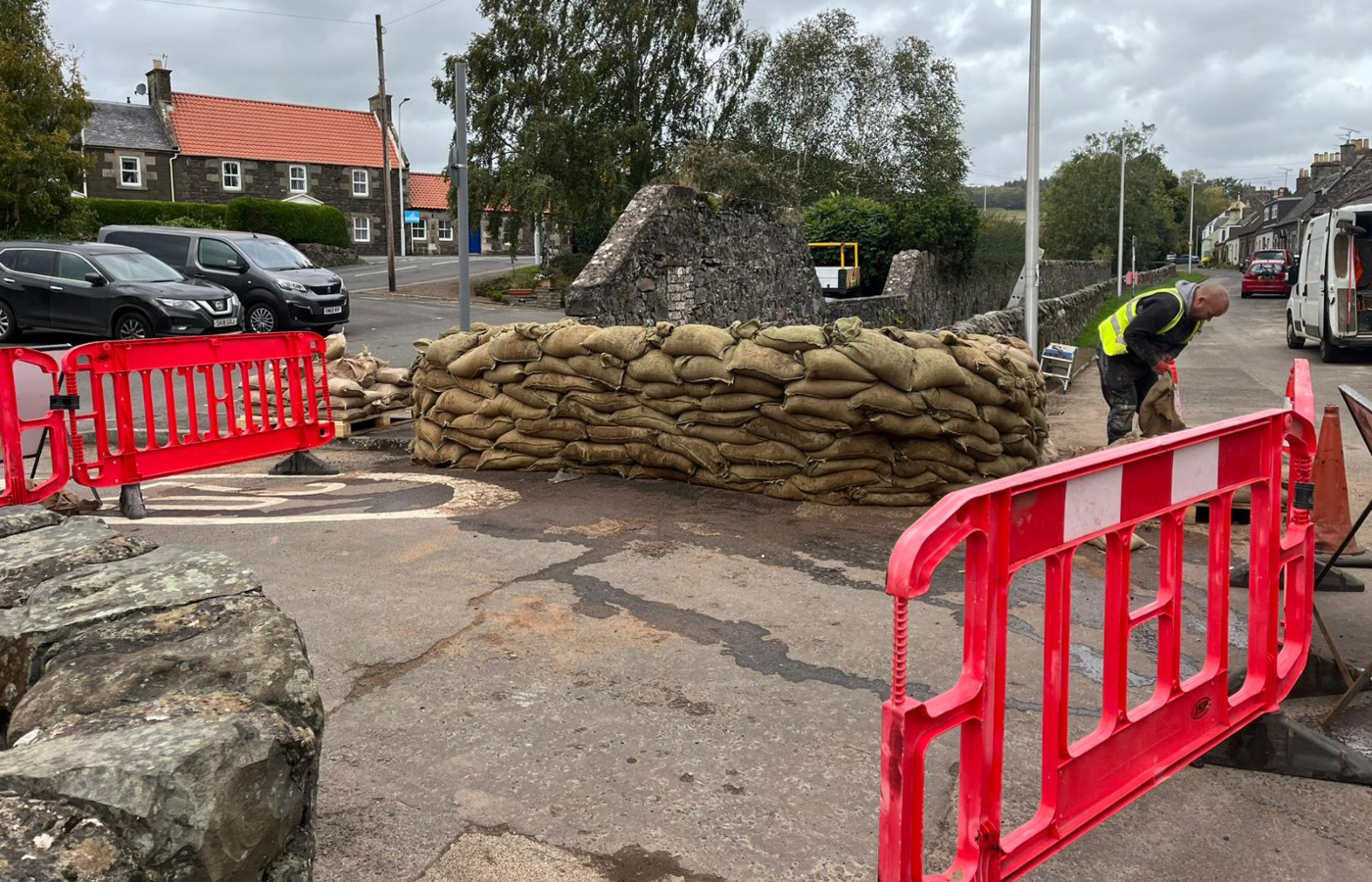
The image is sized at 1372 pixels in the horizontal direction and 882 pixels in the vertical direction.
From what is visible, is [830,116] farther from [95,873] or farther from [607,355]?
[95,873]

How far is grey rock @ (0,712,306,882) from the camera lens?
178 cm

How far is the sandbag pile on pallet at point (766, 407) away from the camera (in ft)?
22.7

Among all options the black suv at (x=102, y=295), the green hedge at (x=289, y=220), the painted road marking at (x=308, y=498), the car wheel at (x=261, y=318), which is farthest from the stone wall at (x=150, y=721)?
the green hedge at (x=289, y=220)

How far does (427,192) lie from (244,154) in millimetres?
12826

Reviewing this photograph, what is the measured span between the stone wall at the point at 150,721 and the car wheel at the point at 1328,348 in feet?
59.2

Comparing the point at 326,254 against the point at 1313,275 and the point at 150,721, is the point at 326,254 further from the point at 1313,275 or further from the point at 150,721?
the point at 150,721

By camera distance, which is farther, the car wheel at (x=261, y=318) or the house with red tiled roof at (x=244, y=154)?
the house with red tiled roof at (x=244, y=154)

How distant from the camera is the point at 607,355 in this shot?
7.59 m

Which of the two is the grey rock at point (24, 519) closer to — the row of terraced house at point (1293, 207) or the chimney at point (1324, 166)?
the row of terraced house at point (1293, 207)

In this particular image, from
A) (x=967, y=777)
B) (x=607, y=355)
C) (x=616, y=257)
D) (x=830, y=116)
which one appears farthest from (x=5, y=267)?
(x=830, y=116)

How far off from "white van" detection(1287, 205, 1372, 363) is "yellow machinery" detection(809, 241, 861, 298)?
1202 cm

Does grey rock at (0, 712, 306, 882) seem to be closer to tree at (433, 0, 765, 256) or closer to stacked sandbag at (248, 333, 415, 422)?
stacked sandbag at (248, 333, 415, 422)

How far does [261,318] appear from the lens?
18750mm

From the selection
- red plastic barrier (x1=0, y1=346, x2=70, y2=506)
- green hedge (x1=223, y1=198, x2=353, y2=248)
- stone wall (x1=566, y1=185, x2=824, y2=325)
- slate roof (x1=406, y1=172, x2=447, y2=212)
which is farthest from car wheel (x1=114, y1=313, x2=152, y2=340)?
slate roof (x1=406, y1=172, x2=447, y2=212)
